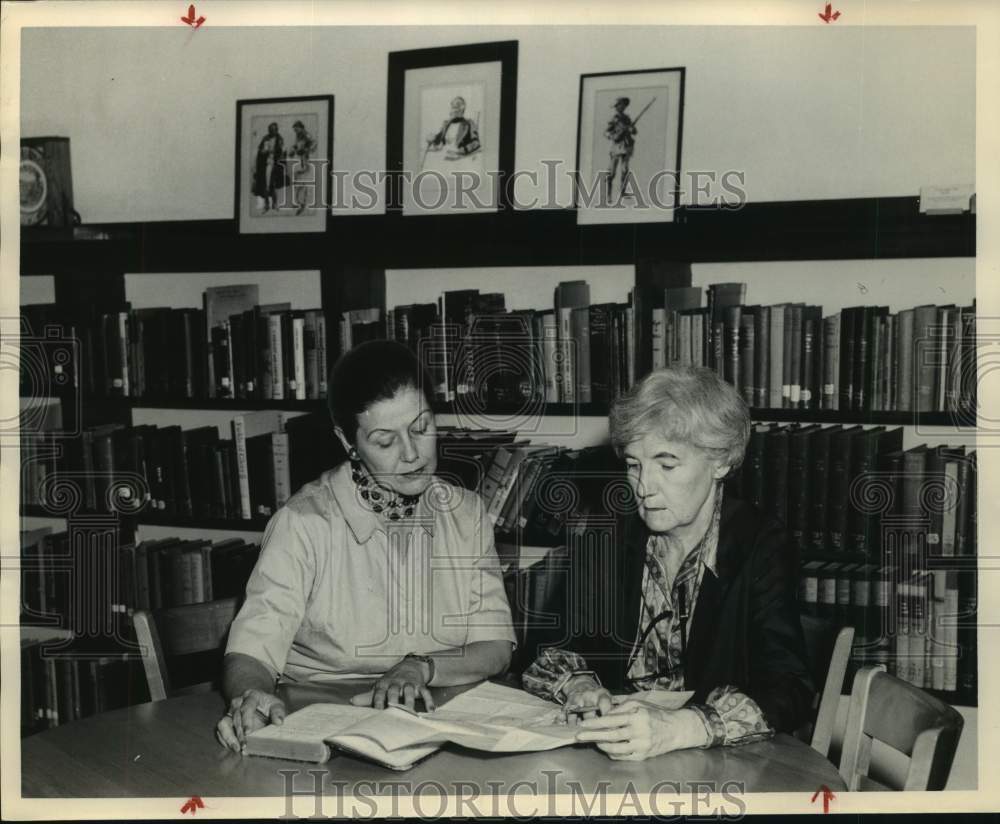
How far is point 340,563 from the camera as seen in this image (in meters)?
2.15

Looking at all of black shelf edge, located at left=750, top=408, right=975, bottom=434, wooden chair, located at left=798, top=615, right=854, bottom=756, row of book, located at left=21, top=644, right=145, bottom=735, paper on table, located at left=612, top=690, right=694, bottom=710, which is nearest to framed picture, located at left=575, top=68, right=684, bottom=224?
black shelf edge, located at left=750, top=408, right=975, bottom=434

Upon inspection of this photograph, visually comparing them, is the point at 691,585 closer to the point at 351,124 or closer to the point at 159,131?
the point at 351,124

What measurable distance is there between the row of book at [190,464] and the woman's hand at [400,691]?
1294 mm

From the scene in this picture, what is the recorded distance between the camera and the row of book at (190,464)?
3068mm

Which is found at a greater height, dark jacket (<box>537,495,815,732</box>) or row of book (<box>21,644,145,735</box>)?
dark jacket (<box>537,495,815,732</box>)

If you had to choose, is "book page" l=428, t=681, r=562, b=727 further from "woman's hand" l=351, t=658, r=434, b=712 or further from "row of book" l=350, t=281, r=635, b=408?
"row of book" l=350, t=281, r=635, b=408

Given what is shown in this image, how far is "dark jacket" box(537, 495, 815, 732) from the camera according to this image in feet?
6.16

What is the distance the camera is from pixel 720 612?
6.43 feet

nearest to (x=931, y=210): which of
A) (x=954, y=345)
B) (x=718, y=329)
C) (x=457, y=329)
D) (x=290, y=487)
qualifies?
(x=954, y=345)

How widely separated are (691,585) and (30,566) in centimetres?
226

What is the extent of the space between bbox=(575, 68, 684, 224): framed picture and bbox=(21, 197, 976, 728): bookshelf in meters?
0.06

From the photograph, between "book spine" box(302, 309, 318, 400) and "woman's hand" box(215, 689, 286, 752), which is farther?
"book spine" box(302, 309, 318, 400)

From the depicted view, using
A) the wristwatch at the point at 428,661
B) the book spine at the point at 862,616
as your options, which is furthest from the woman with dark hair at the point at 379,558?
the book spine at the point at 862,616

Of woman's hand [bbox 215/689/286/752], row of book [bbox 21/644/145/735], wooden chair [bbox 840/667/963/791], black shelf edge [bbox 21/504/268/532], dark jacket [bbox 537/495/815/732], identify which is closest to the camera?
wooden chair [bbox 840/667/963/791]
